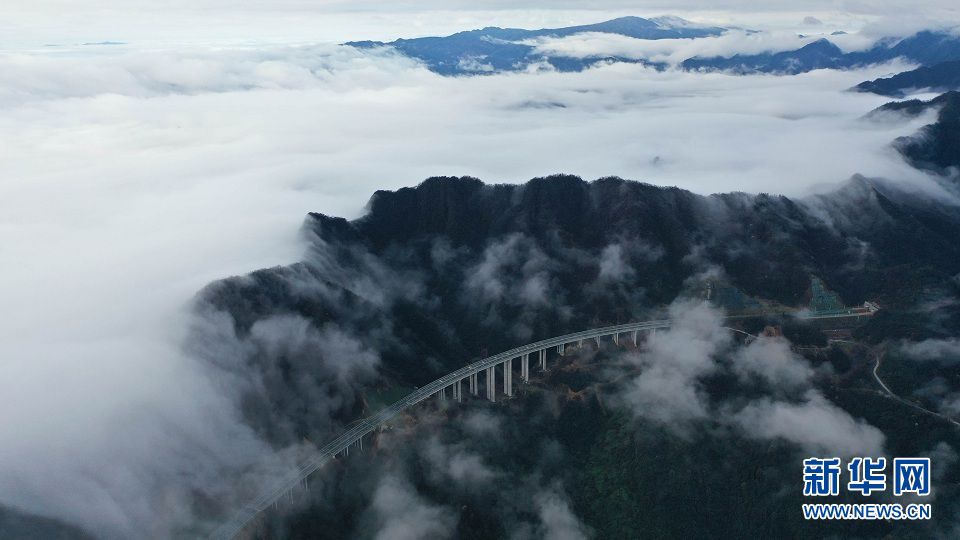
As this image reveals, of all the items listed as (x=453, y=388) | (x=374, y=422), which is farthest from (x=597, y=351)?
(x=374, y=422)

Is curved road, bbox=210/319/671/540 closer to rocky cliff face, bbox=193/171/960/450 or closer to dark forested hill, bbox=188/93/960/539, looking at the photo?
dark forested hill, bbox=188/93/960/539

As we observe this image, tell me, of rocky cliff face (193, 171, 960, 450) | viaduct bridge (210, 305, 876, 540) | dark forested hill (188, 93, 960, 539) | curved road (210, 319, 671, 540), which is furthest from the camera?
rocky cliff face (193, 171, 960, 450)

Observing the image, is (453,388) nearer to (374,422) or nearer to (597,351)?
(374,422)

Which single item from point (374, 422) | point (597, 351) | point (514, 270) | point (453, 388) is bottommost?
point (453, 388)

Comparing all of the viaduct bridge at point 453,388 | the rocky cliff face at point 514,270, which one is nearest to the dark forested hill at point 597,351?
the rocky cliff face at point 514,270

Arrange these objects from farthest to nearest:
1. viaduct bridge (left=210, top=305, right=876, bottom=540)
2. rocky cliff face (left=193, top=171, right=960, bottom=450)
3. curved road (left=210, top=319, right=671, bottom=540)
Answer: rocky cliff face (left=193, top=171, right=960, bottom=450)
viaduct bridge (left=210, top=305, right=876, bottom=540)
curved road (left=210, top=319, right=671, bottom=540)

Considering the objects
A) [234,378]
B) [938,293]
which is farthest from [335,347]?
[938,293]

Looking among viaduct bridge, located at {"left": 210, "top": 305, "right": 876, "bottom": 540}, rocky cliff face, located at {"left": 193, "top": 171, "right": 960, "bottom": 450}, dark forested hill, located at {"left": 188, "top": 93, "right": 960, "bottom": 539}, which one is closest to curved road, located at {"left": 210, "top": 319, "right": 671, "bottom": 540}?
viaduct bridge, located at {"left": 210, "top": 305, "right": 876, "bottom": 540}

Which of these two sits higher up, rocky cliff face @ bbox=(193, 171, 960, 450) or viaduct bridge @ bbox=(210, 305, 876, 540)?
rocky cliff face @ bbox=(193, 171, 960, 450)

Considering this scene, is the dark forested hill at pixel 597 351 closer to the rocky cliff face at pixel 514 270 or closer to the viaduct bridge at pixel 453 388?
the rocky cliff face at pixel 514 270
